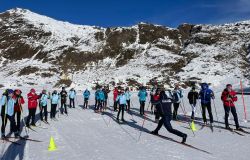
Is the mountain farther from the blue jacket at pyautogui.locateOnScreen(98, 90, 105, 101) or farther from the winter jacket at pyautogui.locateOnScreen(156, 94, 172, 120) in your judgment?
the winter jacket at pyautogui.locateOnScreen(156, 94, 172, 120)

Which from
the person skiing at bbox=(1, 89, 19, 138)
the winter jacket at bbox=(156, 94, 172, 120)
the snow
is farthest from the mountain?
the person skiing at bbox=(1, 89, 19, 138)

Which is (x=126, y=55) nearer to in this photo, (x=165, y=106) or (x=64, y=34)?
(x=64, y=34)

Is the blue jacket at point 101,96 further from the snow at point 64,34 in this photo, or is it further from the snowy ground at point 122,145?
the snow at point 64,34

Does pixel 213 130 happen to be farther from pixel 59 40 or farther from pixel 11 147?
pixel 59 40

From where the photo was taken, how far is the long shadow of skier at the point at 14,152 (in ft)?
34.3

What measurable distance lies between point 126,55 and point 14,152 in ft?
278

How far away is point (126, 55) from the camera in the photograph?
95.0 m

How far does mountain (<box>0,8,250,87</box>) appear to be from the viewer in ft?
230

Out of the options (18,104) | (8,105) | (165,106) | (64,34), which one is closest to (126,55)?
(64,34)

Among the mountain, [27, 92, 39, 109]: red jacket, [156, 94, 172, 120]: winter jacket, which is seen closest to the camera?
[156, 94, 172, 120]: winter jacket

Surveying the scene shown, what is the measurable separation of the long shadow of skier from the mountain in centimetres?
5068

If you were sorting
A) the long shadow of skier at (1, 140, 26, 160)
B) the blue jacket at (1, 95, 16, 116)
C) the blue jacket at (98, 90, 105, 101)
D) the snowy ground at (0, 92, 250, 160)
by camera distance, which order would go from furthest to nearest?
1. the blue jacket at (98, 90, 105, 101)
2. the blue jacket at (1, 95, 16, 116)
3. the long shadow of skier at (1, 140, 26, 160)
4. the snowy ground at (0, 92, 250, 160)

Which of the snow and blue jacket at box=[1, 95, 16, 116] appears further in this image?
the snow

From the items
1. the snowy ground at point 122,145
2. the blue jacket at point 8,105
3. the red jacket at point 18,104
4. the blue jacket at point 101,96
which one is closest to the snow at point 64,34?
the blue jacket at point 101,96
